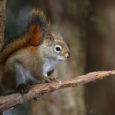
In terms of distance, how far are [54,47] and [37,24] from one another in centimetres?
14

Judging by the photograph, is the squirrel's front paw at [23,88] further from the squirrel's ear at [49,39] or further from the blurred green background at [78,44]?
the blurred green background at [78,44]

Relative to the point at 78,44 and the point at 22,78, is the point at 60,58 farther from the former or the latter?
the point at 78,44

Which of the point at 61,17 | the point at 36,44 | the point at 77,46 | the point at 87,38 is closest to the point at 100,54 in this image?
the point at 87,38

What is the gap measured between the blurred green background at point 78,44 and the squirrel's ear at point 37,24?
35.0 inches

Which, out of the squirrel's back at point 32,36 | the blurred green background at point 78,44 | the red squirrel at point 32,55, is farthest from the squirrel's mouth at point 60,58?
the blurred green background at point 78,44

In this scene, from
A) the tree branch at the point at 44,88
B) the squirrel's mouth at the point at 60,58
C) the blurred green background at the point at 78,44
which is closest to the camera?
the tree branch at the point at 44,88

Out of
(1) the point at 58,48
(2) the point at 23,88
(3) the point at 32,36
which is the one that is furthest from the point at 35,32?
(2) the point at 23,88

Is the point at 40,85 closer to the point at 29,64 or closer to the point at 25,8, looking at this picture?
the point at 29,64

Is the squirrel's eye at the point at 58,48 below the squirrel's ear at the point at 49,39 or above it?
below

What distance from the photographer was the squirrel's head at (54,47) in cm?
132

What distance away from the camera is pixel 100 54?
294 cm

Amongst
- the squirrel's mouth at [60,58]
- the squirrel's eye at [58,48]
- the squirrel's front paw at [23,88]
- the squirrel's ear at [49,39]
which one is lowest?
the squirrel's front paw at [23,88]

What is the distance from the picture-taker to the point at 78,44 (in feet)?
8.29

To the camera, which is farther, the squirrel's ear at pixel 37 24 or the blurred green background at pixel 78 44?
the blurred green background at pixel 78 44
